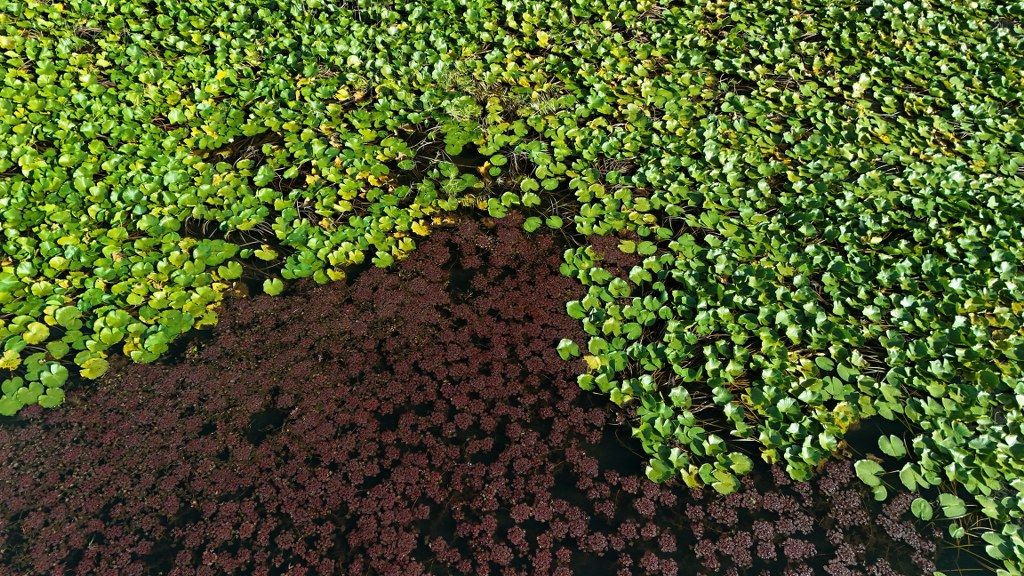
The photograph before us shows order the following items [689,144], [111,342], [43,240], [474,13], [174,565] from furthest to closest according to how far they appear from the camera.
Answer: [474,13] → [689,144] → [43,240] → [111,342] → [174,565]

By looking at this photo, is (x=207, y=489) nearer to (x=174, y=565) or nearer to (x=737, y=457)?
(x=174, y=565)

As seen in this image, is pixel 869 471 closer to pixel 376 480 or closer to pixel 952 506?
pixel 952 506

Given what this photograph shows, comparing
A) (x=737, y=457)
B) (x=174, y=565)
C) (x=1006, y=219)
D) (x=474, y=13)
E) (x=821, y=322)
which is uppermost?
(x=474, y=13)

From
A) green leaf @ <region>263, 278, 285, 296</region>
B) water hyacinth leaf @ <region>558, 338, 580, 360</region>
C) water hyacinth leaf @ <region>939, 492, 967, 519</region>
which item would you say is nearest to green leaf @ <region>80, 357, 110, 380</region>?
green leaf @ <region>263, 278, 285, 296</region>

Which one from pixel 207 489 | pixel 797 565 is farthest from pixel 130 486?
pixel 797 565

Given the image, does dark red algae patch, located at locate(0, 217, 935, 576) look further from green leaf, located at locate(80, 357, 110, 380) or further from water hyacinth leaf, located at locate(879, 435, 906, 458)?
water hyacinth leaf, located at locate(879, 435, 906, 458)

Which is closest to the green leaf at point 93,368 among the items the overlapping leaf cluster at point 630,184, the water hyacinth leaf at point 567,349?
the overlapping leaf cluster at point 630,184

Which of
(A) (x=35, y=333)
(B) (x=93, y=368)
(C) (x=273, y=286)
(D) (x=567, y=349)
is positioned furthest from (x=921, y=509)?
(A) (x=35, y=333)
